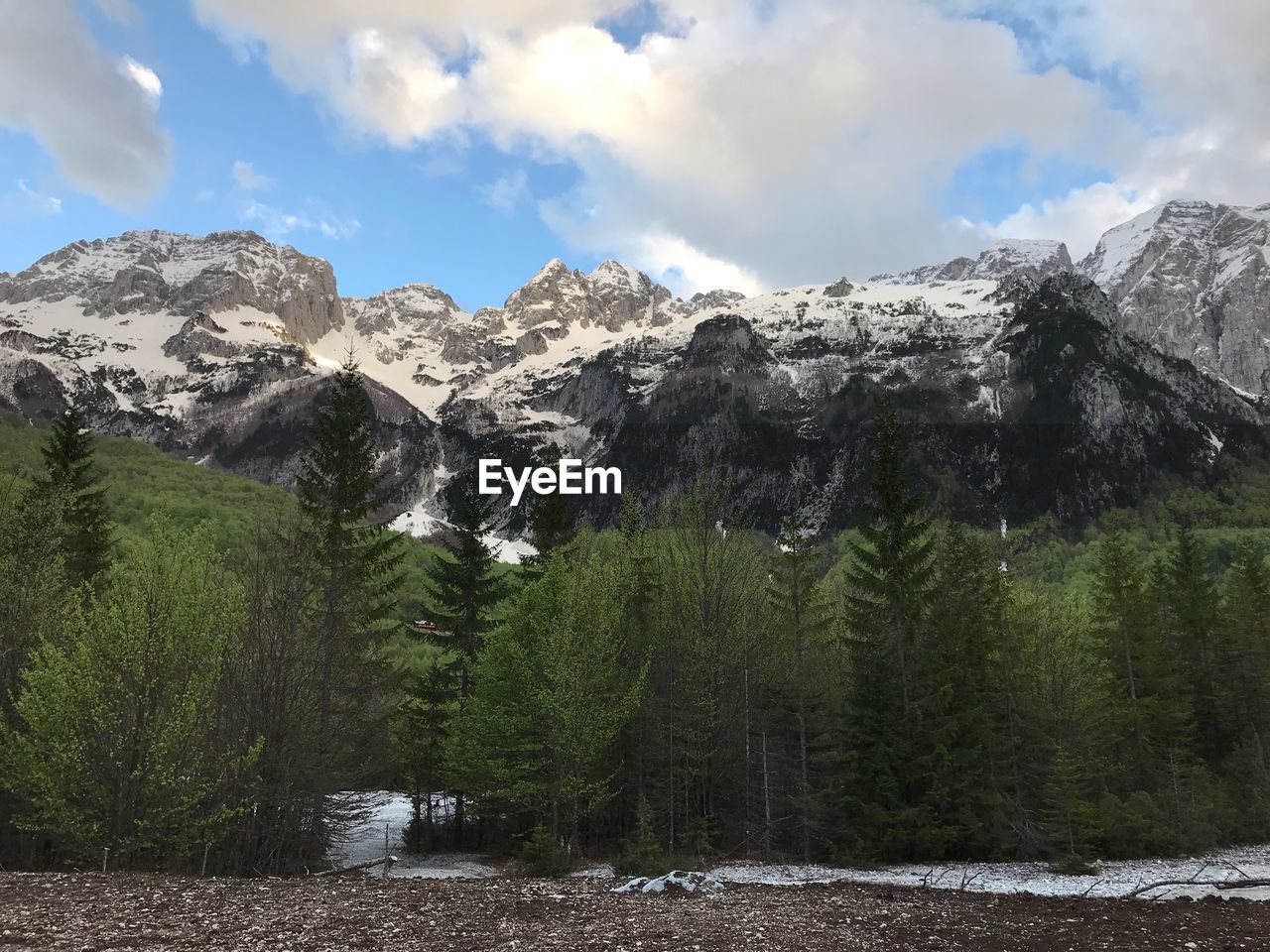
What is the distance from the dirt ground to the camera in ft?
36.6

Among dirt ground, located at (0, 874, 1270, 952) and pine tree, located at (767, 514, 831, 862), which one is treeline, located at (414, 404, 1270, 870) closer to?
pine tree, located at (767, 514, 831, 862)

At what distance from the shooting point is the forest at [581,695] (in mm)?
16797

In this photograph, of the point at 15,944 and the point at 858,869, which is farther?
the point at 858,869

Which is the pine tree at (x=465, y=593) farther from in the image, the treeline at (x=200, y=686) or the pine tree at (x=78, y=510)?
the pine tree at (x=78, y=510)

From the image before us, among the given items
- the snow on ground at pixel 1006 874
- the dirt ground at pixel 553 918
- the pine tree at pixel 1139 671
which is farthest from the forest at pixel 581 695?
the dirt ground at pixel 553 918

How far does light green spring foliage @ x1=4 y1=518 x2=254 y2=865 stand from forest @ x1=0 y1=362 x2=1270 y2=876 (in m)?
0.08

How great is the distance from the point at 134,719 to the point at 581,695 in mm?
12590

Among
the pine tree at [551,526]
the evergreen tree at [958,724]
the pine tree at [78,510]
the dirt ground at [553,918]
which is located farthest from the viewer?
the pine tree at [551,526]

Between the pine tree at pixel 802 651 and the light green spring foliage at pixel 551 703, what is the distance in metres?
5.75

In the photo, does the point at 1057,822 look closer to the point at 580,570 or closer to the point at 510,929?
the point at 580,570

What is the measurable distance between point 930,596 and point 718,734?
9.43m

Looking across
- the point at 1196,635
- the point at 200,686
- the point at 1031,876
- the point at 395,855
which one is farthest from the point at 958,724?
the point at 1196,635

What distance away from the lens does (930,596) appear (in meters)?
28.4

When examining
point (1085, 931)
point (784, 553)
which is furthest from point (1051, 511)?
point (1085, 931)
